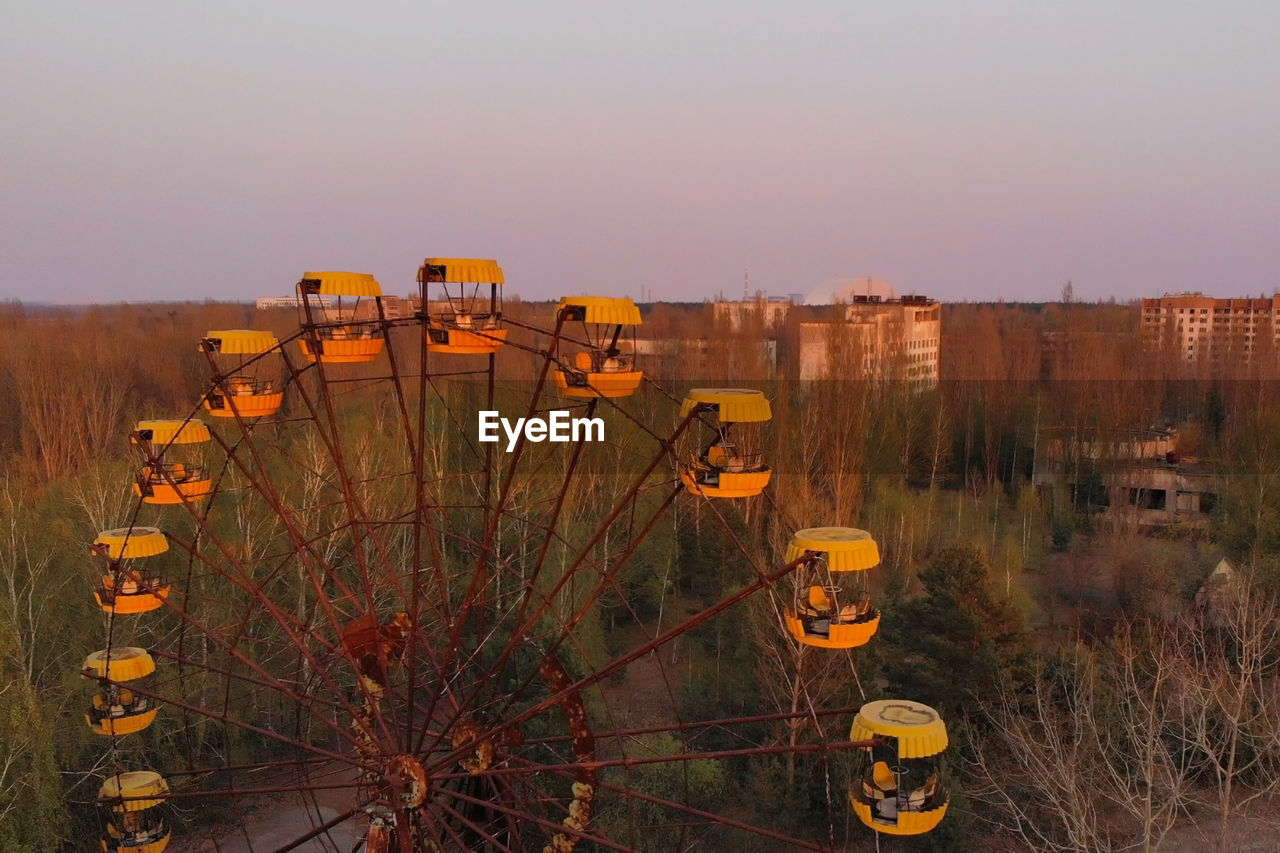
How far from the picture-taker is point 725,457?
9531 millimetres

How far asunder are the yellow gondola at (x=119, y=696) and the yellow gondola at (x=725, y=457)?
635cm

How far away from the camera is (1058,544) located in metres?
28.5

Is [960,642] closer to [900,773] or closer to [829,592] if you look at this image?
[829,592]

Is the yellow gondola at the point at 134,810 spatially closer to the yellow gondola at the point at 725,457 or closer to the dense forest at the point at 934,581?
the dense forest at the point at 934,581

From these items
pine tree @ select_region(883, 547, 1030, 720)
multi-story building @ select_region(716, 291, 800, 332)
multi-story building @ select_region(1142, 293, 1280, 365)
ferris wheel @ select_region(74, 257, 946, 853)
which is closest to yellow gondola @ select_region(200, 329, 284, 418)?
ferris wheel @ select_region(74, 257, 946, 853)

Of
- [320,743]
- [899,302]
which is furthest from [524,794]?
[899,302]

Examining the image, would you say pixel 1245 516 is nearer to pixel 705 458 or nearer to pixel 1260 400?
pixel 1260 400

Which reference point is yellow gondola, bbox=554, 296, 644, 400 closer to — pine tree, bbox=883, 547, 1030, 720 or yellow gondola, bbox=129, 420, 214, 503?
yellow gondola, bbox=129, 420, 214, 503

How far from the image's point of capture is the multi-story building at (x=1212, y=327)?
1490 inches

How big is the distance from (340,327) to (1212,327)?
6053cm

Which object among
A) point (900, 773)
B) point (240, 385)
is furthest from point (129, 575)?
point (900, 773)

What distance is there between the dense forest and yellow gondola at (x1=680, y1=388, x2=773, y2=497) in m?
0.72

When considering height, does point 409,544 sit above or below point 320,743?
above

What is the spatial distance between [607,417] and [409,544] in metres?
7.18
